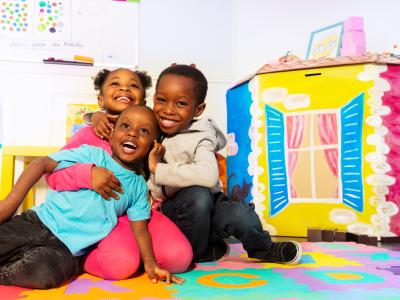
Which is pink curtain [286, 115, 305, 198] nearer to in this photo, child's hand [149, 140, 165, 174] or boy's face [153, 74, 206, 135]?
boy's face [153, 74, 206, 135]

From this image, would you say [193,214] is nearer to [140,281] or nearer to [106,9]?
[140,281]

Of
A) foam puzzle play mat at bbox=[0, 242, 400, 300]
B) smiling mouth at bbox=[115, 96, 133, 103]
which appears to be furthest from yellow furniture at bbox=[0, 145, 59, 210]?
foam puzzle play mat at bbox=[0, 242, 400, 300]

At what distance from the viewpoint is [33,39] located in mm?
2172

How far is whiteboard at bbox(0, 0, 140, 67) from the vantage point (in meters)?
2.16

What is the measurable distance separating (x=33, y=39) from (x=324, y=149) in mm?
1624

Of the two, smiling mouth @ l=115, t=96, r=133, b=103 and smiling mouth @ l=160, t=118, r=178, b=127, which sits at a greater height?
smiling mouth @ l=115, t=96, r=133, b=103

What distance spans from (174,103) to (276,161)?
0.71 metres

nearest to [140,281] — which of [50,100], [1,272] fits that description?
[1,272]

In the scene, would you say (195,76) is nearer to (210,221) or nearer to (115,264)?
(210,221)

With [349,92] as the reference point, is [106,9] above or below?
above

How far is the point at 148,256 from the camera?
35.6 inches

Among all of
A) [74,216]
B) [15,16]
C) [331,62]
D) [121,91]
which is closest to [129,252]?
[74,216]

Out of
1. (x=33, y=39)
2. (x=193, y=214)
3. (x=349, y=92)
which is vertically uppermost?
(x=33, y=39)

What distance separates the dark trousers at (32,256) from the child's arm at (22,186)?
0.09ft
